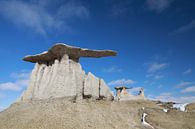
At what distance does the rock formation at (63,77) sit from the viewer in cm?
1708

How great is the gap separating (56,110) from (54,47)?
5.31 meters

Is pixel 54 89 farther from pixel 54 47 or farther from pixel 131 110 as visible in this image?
pixel 131 110

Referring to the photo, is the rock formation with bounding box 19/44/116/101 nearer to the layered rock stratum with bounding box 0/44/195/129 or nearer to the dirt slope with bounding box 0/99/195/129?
the layered rock stratum with bounding box 0/44/195/129

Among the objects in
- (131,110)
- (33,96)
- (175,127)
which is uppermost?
(33,96)

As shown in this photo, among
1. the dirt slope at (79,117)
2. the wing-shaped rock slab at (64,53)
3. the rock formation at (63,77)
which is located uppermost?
the wing-shaped rock slab at (64,53)

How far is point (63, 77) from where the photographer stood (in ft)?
57.0

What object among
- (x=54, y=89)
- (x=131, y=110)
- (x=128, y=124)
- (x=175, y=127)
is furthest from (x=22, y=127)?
(x=175, y=127)

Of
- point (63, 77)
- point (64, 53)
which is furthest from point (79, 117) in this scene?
point (64, 53)

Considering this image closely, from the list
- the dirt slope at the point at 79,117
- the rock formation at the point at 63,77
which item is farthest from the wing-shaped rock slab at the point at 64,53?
the dirt slope at the point at 79,117

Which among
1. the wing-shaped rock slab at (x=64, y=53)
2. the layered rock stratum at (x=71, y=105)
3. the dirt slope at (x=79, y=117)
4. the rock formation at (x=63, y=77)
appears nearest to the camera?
the dirt slope at (x=79, y=117)

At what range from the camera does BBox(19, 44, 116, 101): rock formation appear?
17078 mm

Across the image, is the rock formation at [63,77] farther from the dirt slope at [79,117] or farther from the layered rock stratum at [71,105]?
the dirt slope at [79,117]

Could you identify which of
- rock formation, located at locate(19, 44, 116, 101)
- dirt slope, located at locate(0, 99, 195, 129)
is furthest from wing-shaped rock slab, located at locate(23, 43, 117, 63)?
dirt slope, located at locate(0, 99, 195, 129)

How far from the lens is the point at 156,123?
→ 60.1 ft
